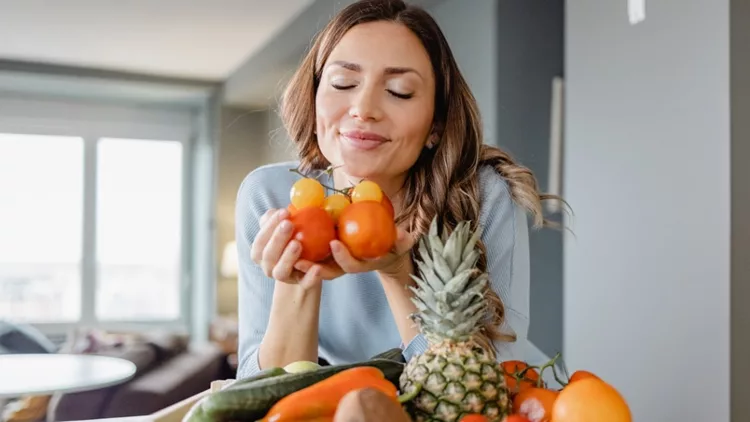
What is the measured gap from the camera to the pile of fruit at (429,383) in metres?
0.62

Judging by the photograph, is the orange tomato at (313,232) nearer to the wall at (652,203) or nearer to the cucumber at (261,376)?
the cucumber at (261,376)

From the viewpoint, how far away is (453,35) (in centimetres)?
364

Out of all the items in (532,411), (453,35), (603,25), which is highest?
(453,35)

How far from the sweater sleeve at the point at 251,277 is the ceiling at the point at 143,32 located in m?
3.86

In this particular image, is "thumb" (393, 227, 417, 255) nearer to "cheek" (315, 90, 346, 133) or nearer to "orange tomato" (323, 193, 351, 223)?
"orange tomato" (323, 193, 351, 223)

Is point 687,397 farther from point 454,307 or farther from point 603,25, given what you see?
point 454,307

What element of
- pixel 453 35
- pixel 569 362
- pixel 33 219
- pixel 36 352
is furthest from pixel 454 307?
pixel 33 219

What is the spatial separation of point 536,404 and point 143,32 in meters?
5.54

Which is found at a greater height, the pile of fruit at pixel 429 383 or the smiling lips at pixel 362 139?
the smiling lips at pixel 362 139

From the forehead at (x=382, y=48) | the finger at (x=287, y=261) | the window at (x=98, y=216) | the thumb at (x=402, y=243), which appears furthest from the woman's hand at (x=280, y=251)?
the window at (x=98, y=216)

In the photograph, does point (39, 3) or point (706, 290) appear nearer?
point (706, 290)

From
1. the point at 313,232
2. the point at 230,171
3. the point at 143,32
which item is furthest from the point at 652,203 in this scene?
the point at 230,171

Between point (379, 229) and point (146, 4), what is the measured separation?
185 inches

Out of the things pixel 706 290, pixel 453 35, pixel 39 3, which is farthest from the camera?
pixel 39 3
